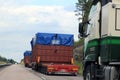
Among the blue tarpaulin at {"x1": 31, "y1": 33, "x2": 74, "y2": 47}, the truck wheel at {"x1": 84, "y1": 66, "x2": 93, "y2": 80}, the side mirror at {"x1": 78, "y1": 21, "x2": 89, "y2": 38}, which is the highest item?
the side mirror at {"x1": 78, "y1": 21, "x2": 89, "y2": 38}

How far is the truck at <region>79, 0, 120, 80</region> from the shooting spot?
17.2 m

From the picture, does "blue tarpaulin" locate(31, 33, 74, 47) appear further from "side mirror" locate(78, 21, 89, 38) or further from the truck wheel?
the truck wheel

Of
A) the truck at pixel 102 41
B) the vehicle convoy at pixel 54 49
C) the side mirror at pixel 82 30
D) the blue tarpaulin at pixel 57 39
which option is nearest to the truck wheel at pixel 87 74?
the truck at pixel 102 41

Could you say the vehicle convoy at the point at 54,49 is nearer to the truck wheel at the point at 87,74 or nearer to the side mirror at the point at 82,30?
the side mirror at the point at 82,30

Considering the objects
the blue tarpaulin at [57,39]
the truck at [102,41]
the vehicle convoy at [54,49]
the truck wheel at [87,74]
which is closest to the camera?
the truck at [102,41]

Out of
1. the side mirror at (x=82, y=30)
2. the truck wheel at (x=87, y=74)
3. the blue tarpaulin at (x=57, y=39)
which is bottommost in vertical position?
the truck wheel at (x=87, y=74)

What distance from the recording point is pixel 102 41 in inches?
714

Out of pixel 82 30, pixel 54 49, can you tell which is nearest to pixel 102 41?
pixel 82 30

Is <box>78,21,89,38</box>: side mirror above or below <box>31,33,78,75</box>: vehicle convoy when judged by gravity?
above

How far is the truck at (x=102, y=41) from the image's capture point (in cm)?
1725

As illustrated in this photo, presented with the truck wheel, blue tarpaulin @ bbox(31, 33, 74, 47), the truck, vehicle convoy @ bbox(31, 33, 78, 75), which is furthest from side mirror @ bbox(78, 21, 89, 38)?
blue tarpaulin @ bbox(31, 33, 74, 47)

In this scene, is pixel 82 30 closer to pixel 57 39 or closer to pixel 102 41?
pixel 102 41

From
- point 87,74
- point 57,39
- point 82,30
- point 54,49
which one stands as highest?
point 82,30

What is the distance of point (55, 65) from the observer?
39438 mm
